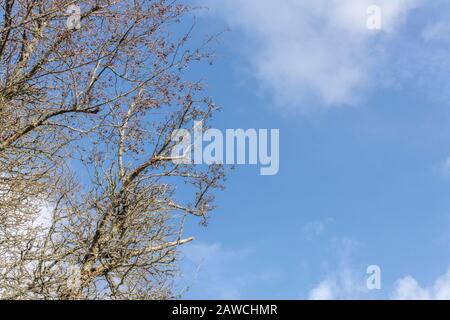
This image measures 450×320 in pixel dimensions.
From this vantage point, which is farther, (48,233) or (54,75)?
(48,233)

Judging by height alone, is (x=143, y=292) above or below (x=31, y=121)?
below

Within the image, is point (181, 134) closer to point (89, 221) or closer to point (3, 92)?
point (89, 221)

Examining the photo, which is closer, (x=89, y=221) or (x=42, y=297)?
(x=42, y=297)

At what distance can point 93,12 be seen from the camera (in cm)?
1223

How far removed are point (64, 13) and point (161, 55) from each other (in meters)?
2.35

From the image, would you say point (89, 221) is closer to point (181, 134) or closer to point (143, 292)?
point (143, 292)

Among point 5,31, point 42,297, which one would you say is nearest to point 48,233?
point 42,297

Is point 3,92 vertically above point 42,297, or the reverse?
Result: point 3,92
